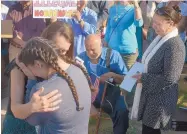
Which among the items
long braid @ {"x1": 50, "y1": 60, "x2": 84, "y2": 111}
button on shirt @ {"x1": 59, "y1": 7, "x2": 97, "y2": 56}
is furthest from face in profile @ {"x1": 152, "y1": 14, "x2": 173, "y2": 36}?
button on shirt @ {"x1": 59, "y1": 7, "x2": 97, "y2": 56}

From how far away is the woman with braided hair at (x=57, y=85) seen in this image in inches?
68.6

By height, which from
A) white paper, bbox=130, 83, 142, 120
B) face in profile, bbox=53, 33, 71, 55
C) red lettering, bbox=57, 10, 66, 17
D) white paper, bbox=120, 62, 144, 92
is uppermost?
face in profile, bbox=53, 33, 71, 55

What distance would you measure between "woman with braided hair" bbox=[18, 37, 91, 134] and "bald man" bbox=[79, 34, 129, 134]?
64.2 inches

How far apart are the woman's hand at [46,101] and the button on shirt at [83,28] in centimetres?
272

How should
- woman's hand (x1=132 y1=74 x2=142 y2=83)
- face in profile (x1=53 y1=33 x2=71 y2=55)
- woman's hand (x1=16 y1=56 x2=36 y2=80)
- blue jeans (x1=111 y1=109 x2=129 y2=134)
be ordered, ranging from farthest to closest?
blue jeans (x1=111 y1=109 x2=129 y2=134) < woman's hand (x1=132 y1=74 x2=142 y2=83) < face in profile (x1=53 y1=33 x2=71 y2=55) < woman's hand (x1=16 y1=56 x2=36 y2=80)

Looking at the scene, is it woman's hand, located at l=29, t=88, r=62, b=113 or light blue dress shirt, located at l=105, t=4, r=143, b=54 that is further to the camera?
light blue dress shirt, located at l=105, t=4, r=143, b=54

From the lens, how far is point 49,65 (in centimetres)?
176

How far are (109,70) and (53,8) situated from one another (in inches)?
→ 44.5

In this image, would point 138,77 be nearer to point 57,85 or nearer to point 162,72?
point 162,72

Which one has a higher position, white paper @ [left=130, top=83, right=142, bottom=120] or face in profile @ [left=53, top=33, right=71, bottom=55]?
face in profile @ [left=53, top=33, right=71, bottom=55]

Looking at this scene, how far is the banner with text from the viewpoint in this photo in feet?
13.8

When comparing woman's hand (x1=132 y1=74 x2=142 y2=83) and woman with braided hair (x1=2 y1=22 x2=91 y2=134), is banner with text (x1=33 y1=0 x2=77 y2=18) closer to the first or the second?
woman's hand (x1=132 y1=74 x2=142 y2=83)

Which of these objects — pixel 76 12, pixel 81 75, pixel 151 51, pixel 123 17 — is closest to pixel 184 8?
pixel 123 17

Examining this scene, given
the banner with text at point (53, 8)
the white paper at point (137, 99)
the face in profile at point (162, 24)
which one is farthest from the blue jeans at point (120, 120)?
the banner with text at point (53, 8)
